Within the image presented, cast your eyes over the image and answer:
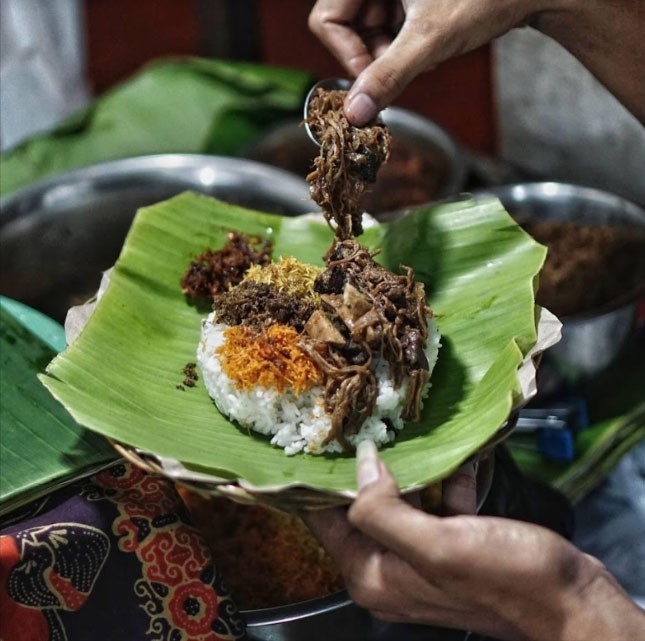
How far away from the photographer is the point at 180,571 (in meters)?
2.12

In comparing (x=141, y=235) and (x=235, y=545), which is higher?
(x=141, y=235)

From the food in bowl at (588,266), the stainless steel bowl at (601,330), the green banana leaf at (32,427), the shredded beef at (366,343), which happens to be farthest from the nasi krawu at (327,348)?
the food in bowl at (588,266)

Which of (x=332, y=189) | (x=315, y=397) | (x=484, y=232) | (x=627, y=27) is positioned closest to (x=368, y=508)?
(x=315, y=397)

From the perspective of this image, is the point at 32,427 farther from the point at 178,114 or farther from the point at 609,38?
the point at 178,114

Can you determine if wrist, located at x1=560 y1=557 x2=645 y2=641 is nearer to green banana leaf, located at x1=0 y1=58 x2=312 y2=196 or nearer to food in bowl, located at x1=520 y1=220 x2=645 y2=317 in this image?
food in bowl, located at x1=520 y1=220 x2=645 y2=317

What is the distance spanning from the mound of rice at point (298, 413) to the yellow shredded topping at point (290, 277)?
0.29m

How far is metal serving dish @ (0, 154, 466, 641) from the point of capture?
339 centimetres

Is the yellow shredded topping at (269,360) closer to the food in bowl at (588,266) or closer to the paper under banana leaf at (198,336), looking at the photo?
the paper under banana leaf at (198,336)

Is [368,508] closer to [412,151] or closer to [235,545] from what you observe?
[235,545]

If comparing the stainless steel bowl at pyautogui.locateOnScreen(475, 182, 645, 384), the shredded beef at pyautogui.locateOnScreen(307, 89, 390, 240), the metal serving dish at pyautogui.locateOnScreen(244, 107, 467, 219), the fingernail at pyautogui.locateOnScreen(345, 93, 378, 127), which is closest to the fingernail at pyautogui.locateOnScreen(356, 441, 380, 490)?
the shredded beef at pyautogui.locateOnScreen(307, 89, 390, 240)

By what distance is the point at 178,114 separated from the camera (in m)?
4.73

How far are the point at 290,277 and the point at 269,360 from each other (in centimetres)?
34

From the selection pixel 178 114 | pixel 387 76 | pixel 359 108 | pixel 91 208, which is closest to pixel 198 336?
pixel 359 108

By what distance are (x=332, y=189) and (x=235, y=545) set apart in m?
1.05
